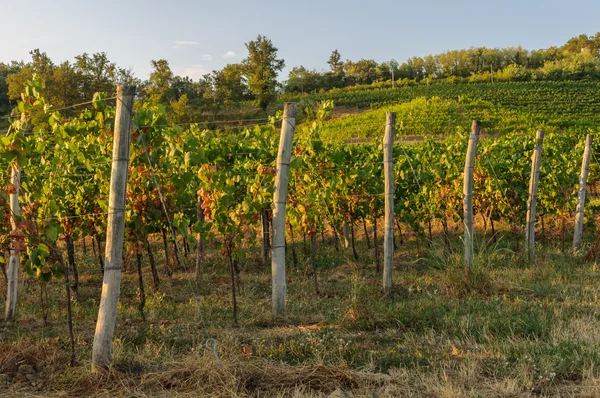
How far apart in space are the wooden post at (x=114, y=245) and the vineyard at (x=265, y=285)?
0.04ft

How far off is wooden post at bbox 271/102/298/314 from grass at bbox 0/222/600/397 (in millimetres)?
298

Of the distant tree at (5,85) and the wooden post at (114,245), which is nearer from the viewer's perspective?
the wooden post at (114,245)

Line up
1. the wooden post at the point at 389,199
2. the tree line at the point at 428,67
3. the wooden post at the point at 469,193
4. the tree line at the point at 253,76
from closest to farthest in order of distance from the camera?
the wooden post at the point at 389,199
the wooden post at the point at 469,193
the tree line at the point at 253,76
the tree line at the point at 428,67

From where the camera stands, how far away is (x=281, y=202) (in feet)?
18.2

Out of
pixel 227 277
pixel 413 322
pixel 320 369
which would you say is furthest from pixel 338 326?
pixel 227 277

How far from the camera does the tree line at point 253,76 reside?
41562 millimetres

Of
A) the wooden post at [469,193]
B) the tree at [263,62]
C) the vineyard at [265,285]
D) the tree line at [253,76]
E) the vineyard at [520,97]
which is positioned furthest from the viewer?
the tree at [263,62]

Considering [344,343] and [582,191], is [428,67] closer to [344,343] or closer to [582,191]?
[582,191]

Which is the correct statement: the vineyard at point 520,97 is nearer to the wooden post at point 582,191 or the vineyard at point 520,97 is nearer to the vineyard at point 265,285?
the wooden post at point 582,191

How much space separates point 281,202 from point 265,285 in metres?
2.59

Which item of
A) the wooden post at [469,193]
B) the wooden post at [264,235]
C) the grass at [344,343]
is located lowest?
the grass at [344,343]

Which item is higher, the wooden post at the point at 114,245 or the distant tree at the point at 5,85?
A: the distant tree at the point at 5,85

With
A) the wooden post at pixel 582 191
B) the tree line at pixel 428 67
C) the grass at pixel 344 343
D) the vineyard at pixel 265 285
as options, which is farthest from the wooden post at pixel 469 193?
the tree line at pixel 428 67

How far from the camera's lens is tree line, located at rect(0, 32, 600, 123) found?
136 ft
